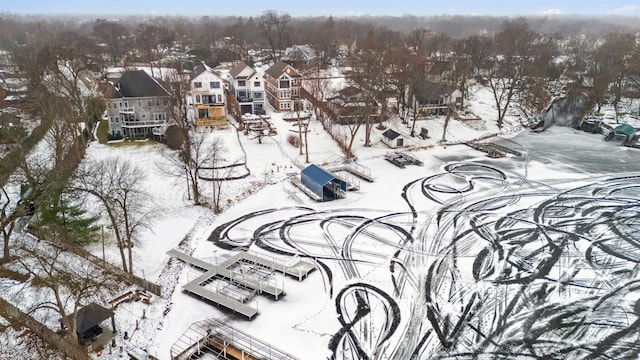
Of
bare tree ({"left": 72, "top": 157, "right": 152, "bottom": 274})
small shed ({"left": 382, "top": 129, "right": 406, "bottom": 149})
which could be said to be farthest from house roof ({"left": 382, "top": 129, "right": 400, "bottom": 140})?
bare tree ({"left": 72, "top": 157, "right": 152, "bottom": 274})

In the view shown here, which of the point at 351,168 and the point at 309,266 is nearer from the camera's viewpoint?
the point at 309,266

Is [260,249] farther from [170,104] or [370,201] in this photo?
[170,104]

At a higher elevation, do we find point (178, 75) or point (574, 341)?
point (178, 75)

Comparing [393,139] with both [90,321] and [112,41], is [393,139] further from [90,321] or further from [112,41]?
[112,41]

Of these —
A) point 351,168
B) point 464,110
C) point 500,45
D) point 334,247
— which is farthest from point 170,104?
point 500,45

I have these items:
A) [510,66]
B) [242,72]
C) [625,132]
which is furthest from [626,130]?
[242,72]

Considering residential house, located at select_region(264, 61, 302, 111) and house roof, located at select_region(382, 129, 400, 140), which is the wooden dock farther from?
residential house, located at select_region(264, 61, 302, 111)

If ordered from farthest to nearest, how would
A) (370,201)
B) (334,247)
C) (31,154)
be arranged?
(31,154)
(370,201)
(334,247)

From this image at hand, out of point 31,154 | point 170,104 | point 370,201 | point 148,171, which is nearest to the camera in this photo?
point 370,201
